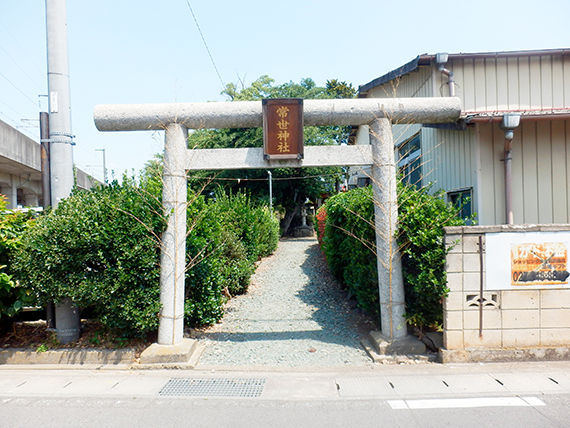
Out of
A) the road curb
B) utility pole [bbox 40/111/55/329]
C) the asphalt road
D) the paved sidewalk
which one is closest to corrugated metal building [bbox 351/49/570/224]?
the paved sidewalk

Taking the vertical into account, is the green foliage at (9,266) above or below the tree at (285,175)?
below

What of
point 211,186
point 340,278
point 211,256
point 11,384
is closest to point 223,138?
point 211,186

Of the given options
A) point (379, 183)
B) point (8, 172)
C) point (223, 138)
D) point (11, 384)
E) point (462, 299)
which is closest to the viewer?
point (11, 384)

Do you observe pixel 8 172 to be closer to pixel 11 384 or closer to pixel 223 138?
pixel 223 138

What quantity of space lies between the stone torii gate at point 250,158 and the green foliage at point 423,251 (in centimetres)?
17

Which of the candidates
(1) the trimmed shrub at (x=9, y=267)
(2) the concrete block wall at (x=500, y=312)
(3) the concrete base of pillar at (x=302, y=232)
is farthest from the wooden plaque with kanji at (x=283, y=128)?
(3) the concrete base of pillar at (x=302, y=232)

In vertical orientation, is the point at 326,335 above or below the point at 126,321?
below

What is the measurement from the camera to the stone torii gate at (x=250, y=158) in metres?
5.35

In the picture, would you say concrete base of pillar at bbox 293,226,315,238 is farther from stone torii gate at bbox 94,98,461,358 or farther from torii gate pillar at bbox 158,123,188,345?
torii gate pillar at bbox 158,123,188,345

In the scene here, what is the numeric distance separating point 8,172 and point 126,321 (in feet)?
60.6

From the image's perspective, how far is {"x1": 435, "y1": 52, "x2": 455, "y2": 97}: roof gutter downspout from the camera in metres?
8.17

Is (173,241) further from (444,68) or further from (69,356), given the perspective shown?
(444,68)

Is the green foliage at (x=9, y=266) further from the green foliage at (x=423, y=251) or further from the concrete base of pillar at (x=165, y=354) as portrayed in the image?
the green foliage at (x=423, y=251)

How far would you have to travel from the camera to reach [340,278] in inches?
350
